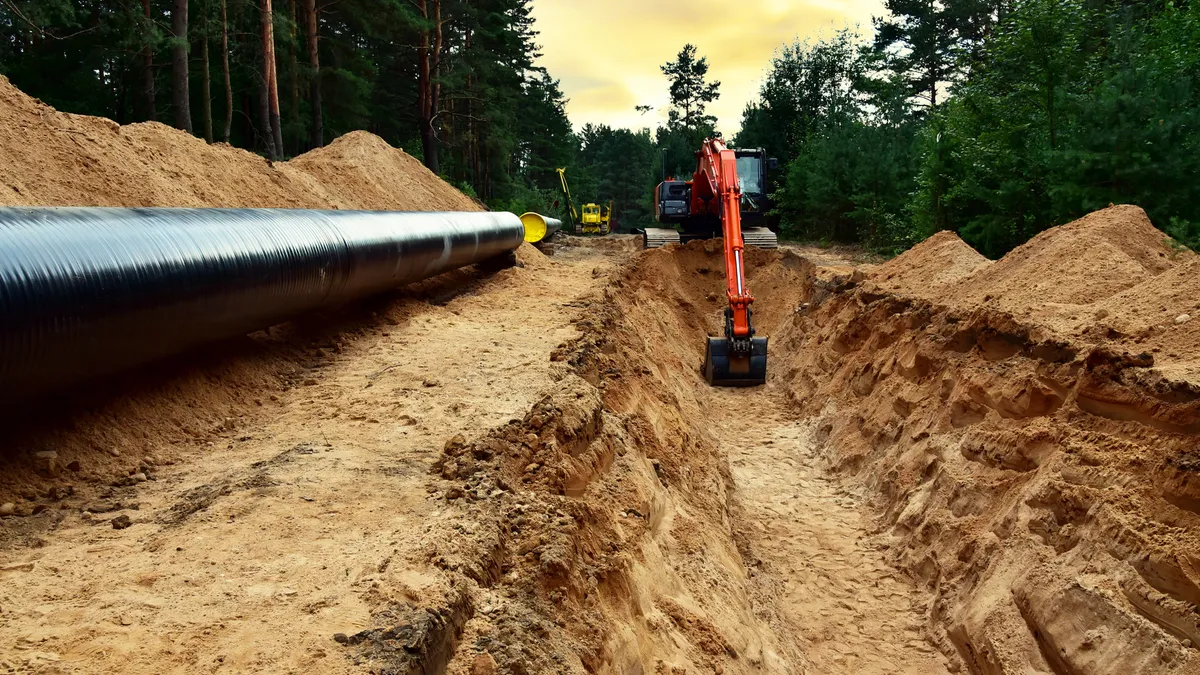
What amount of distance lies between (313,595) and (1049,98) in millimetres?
13211

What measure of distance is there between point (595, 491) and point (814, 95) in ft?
122

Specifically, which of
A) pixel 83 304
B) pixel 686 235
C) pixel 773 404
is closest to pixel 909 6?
pixel 686 235

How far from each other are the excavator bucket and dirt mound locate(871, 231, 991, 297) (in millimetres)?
2229

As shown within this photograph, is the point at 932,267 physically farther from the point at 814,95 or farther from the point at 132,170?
the point at 814,95

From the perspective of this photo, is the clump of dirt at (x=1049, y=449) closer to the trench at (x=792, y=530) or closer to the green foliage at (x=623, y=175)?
the trench at (x=792, y=530)

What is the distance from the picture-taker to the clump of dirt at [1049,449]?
4523mm

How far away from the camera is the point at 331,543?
3.38 metres

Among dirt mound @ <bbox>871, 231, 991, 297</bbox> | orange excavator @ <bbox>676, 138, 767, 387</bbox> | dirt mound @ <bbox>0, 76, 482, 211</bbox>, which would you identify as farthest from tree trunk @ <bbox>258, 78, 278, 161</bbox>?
dirt mound @ <bbox>871, 231, 991, 297</bbox>

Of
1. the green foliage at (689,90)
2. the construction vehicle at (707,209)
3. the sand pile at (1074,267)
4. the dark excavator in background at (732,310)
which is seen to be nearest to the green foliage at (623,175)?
the green foliage at (689,90)

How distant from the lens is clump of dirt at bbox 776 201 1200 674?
4.52m

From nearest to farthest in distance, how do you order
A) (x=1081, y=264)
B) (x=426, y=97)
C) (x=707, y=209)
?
1. (x=1081, y=264)
2. (x=707, y=209)
3. (x=426, y=97)

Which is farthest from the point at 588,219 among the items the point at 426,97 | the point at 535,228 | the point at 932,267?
the point at 932,267

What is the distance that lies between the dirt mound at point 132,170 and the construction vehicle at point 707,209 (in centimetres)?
750

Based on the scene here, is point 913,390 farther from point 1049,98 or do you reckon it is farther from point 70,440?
point 70,440
